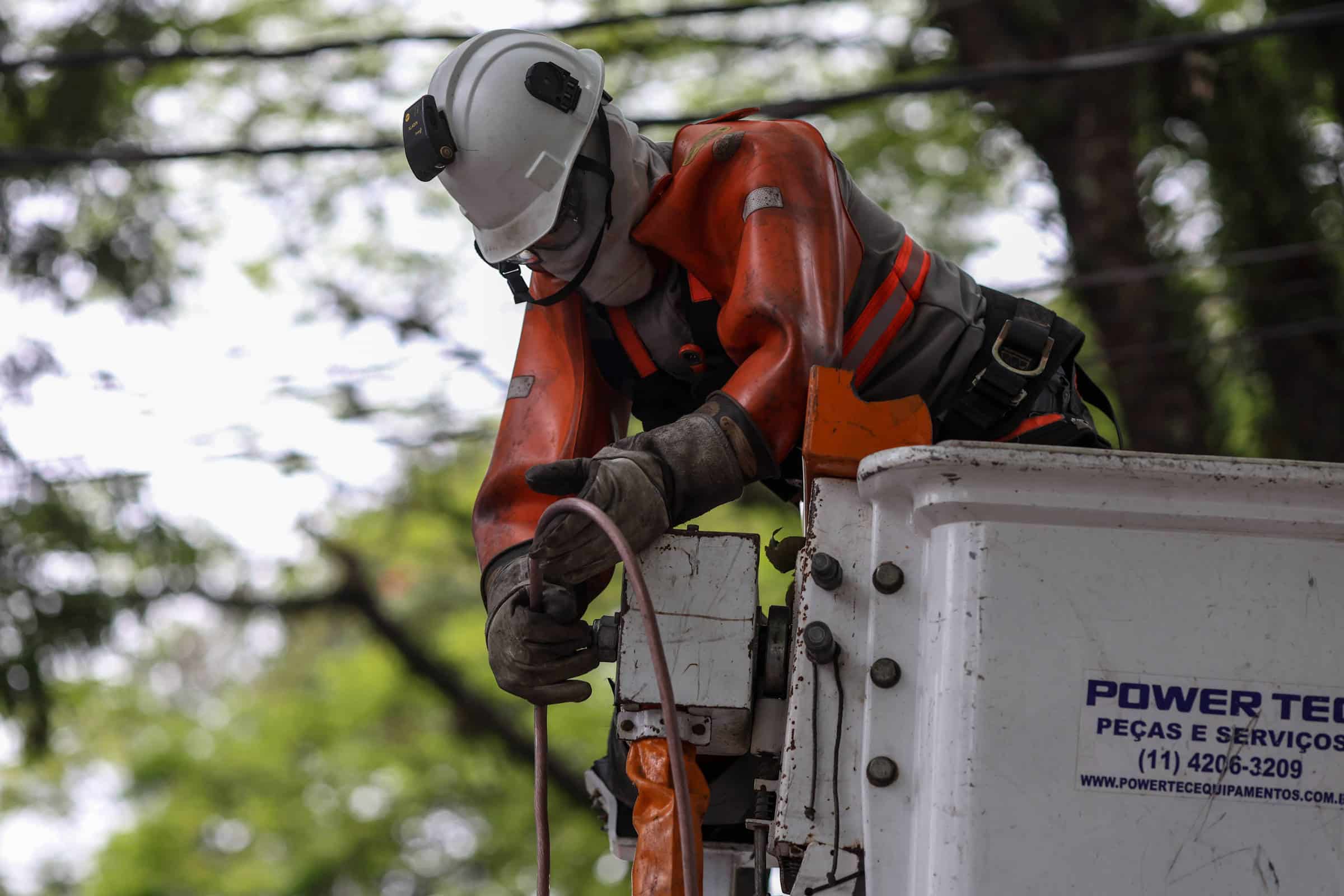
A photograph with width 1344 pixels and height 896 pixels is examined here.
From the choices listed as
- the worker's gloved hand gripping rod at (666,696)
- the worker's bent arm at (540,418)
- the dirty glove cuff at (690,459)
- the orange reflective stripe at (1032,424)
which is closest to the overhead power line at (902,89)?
the worker's bent arm at (540,418)

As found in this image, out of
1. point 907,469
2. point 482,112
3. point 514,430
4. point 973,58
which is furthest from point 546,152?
point 973,58

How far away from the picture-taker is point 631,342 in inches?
110

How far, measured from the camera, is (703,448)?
85.7 inches

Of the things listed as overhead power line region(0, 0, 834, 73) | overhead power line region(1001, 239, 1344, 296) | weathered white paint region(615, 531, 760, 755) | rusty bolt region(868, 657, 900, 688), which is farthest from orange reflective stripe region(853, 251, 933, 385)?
overhead power line region(1001, 239, 1344, 296)

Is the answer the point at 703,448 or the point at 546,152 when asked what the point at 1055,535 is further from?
the point at 546,152

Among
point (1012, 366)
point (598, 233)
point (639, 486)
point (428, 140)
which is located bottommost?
point (639, 486)

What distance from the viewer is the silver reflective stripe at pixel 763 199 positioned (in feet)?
7.88

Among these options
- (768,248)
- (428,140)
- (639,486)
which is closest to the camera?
(639,486)

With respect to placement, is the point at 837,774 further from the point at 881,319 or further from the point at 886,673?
the point at 881,319

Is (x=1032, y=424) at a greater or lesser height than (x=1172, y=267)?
lesser

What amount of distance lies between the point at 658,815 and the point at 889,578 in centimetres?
49

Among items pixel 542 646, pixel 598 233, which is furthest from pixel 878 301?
pixel 542 646

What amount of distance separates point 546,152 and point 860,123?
6.56m

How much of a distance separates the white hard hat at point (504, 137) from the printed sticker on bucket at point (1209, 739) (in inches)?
56.1
